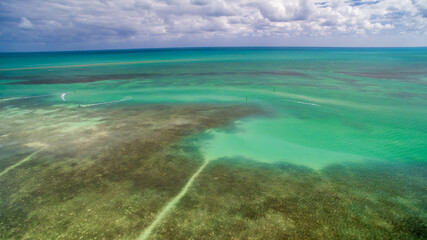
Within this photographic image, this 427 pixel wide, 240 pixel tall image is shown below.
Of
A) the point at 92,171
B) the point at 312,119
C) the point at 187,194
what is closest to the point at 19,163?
the point at 92,171

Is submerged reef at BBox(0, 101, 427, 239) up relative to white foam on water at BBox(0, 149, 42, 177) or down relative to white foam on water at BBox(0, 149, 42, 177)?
down

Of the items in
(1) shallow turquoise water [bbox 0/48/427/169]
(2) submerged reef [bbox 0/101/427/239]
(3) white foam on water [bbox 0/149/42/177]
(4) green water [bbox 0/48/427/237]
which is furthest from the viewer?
(1) shallow turquoise water [bbox 0/48/427/169]

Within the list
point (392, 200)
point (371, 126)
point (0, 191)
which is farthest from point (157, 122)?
point (371, 126)

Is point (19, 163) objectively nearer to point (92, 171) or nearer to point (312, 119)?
point (92, 171)

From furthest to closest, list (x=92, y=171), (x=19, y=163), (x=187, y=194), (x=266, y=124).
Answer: (x=266, y=124) < (x=19, y=163) < (x=92, y=171) < (x=187, y=194)

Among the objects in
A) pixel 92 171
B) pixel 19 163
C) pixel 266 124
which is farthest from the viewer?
pixel 266 124

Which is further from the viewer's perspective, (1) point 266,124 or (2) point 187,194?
(1) point 266,124

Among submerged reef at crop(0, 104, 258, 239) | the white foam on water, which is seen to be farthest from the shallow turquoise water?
the white foam on water

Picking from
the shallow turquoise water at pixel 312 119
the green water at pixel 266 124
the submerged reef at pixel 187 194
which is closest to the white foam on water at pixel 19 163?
the submerged reef at pixel 187 194

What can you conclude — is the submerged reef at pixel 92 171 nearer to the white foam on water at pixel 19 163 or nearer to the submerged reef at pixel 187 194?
the submerged reef at pixel 187 194

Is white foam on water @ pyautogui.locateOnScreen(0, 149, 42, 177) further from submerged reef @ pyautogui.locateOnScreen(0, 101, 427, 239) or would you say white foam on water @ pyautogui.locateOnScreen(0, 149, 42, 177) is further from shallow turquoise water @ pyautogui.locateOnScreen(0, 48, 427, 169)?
shallow turquoise water @ pyautogui.locateOnScreen(0, 48, 427, 169)

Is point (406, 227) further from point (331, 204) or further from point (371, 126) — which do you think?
point (371, 126)
